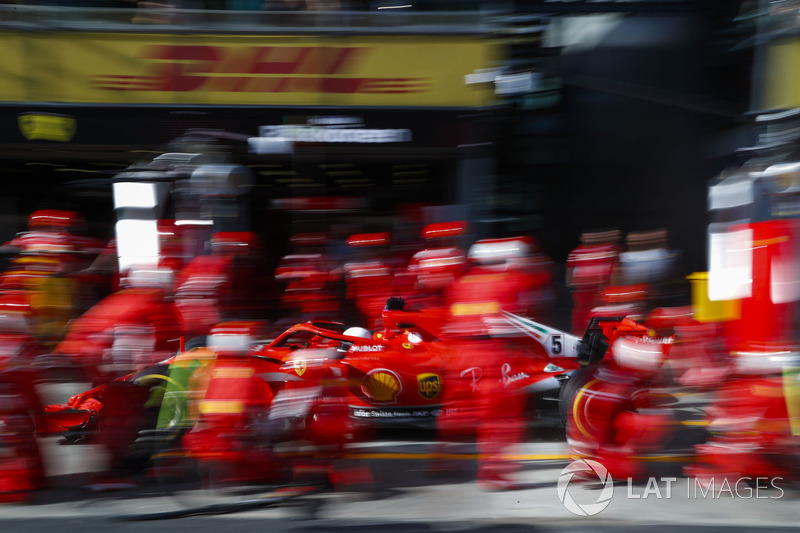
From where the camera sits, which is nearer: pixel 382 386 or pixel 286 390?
pixel 286 390

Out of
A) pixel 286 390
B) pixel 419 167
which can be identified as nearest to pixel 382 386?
pixel 286 390

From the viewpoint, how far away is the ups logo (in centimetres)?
541

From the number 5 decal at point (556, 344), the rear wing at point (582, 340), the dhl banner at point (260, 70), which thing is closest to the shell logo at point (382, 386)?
the rear wing at point (582, 340)

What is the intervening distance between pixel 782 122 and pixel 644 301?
2380 millimetres

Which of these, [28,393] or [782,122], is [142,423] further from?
[782,122]

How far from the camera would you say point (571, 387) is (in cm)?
489

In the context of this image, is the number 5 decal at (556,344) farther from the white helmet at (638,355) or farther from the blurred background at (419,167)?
the white helmet at (638,355)

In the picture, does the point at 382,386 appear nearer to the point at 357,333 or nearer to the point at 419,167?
the point at 357,333

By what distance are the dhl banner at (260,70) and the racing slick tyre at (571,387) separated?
549cm

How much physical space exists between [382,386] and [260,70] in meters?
5.69

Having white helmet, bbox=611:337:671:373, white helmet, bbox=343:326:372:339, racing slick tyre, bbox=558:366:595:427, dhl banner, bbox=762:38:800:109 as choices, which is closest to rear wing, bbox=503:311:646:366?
racing slick tyre, bbox=558:366:595:427

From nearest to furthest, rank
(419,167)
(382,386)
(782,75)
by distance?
(382,386) < (782,75) < (419,167)
